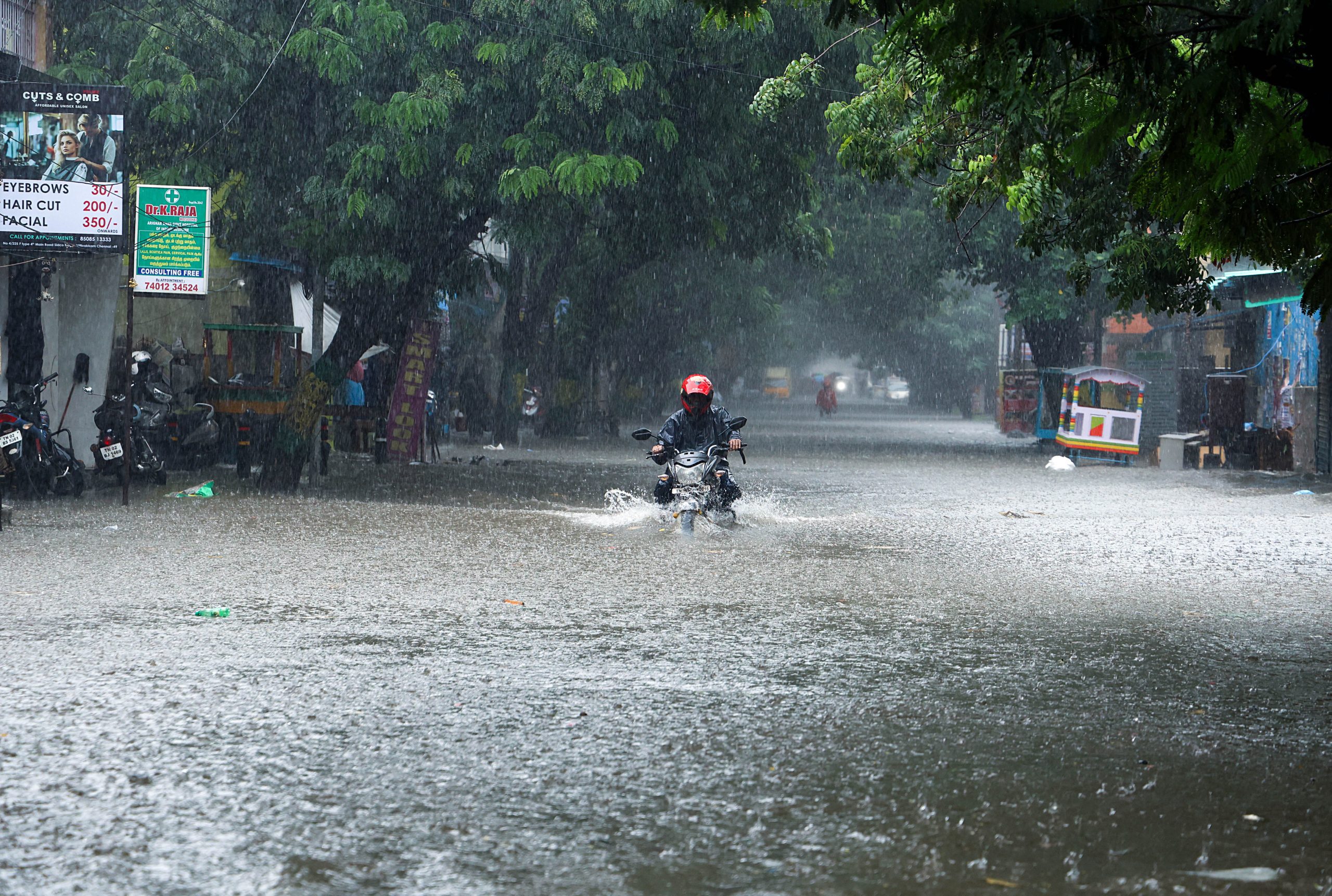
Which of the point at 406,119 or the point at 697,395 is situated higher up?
the point at 406,119

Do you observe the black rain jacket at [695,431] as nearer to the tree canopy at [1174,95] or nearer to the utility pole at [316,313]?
the tree canopy at [1174,95]

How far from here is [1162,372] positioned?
3114 cm

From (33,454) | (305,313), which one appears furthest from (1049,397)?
(33,454)

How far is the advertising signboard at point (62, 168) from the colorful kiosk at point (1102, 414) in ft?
59.5

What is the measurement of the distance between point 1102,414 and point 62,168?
1863cm

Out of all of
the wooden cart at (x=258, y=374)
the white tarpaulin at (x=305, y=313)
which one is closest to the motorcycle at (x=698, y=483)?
the wooden cart at (x=258, y=374)

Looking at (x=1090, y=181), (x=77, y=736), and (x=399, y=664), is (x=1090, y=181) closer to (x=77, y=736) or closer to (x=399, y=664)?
(x=399, y=664)

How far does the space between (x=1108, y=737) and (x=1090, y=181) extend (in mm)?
6901

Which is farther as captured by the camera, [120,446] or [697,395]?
[120,446]

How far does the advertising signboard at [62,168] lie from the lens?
49.2 ft

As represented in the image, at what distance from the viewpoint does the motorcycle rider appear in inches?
546

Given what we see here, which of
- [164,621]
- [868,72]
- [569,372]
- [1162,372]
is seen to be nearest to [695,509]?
[868,72]

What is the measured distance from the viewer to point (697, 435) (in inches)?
565

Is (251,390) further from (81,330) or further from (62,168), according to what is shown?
(62,168)
